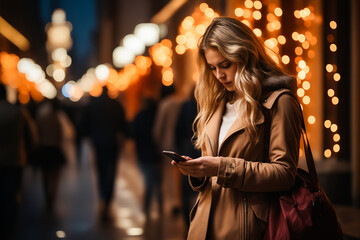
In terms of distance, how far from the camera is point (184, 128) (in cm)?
592

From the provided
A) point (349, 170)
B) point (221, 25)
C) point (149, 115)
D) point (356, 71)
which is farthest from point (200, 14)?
point (221, 25)

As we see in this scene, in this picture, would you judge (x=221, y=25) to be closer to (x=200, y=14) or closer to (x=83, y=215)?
(x=83, y=215)

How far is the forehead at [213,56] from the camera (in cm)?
238

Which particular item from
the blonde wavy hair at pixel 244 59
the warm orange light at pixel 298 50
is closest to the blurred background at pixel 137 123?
the warm orange light at pixel 298 50

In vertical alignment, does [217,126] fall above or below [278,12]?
below

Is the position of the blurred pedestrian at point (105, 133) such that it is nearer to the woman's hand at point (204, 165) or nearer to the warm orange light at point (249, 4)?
the warm orange light at point (249, 4)

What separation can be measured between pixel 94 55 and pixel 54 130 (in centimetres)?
377

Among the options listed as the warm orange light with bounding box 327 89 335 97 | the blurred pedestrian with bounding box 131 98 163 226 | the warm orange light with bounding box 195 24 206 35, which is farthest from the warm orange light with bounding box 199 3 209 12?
the warm orange light with bounding box 327 89 335 97

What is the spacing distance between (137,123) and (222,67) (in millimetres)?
5049

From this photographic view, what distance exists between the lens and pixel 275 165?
7.09ft

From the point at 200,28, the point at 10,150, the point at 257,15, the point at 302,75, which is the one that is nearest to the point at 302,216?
the point at 302,75

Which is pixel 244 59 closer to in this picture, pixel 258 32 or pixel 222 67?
pixel 222 67

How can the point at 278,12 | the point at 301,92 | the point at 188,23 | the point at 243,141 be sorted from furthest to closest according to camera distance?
the point at 188,23
the point at 278,12
the point at 301,92
the point at 243,141

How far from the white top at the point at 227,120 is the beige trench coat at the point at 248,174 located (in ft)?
0.10
